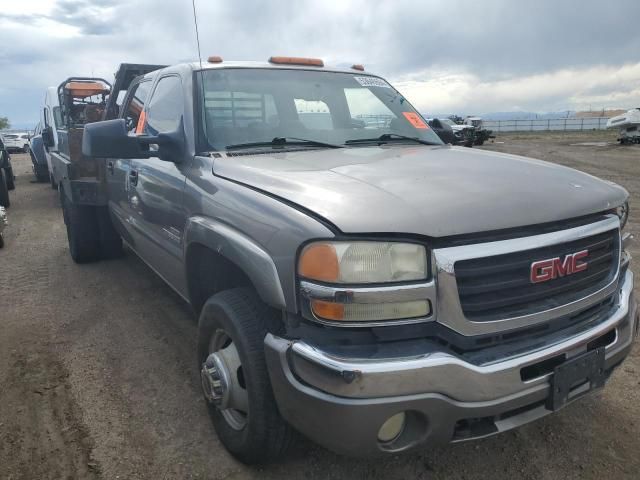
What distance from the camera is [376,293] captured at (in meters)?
1.80

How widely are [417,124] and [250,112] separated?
1.20 meters

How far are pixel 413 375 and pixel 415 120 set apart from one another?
231 cm

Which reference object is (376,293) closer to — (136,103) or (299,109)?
(299,109)

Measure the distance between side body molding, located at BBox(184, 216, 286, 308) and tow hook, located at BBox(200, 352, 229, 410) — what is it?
0.48 m

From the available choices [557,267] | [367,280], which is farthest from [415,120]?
[367,280]

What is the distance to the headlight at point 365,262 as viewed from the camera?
1.82m

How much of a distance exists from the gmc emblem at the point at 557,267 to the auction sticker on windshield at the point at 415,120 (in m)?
1.73

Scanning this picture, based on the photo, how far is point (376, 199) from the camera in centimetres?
198

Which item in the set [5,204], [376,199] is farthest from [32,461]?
[5,204]

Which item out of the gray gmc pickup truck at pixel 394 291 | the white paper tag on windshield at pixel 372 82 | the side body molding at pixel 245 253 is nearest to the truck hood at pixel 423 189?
the gray gmc pickup truck at pixel 394 291

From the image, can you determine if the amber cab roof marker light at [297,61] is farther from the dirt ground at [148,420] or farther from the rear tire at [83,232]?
the rear tire at [83,232]

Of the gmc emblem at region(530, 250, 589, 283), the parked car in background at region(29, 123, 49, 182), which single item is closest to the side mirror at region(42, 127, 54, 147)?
the parked car in background at region(29, 123, 49, 182)

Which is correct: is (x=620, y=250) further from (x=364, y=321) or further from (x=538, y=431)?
(x=364, y=321)

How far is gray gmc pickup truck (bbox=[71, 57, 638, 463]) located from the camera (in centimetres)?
181
